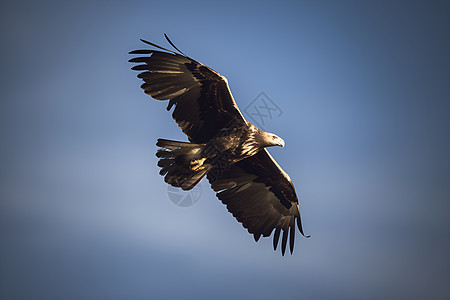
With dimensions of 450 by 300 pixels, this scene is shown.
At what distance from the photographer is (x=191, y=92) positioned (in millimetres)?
7629

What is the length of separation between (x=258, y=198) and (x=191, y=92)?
287 centimetres

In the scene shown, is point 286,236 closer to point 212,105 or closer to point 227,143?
point 227,143

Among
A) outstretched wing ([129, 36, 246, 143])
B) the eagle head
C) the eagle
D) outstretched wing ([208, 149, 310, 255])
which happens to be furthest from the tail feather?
outstretched wing ([208, 149, 310, 255])

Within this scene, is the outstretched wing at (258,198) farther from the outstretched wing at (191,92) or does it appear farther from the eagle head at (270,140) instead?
the outstretched wing at (191,92)

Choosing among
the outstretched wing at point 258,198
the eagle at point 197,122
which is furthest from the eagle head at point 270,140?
the outstretched wing at point 258,198

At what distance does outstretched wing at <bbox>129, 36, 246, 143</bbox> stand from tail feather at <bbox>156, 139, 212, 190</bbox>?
60 centimetres

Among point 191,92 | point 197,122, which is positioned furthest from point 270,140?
point 191,92

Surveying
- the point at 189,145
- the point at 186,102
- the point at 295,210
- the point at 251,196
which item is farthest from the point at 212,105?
the point at 295,210

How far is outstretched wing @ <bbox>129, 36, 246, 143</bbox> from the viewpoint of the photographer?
24.3 ft

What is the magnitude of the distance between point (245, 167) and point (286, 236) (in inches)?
68.2

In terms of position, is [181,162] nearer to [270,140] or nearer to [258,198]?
[270,140]

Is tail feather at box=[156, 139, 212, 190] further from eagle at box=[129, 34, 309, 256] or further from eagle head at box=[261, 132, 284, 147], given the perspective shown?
eagle head at box=[261, 132, 284, 147]

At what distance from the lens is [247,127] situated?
771 cm

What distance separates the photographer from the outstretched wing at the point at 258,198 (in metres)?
8.85
